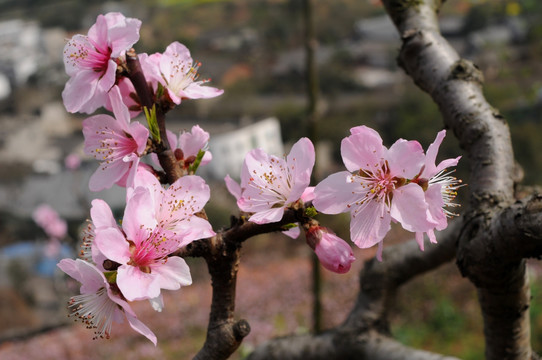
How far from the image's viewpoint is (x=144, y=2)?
27.9 metres

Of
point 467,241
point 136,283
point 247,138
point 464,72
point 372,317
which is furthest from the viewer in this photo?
point 247,138

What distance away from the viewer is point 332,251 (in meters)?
0.62

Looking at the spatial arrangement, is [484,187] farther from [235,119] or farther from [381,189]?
[235,119]

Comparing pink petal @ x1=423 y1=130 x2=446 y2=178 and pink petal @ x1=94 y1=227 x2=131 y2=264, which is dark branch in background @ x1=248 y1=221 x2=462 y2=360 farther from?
pink petal @ x1=94 y1=227 x2=131 y2=264

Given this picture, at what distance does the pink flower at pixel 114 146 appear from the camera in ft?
2.16

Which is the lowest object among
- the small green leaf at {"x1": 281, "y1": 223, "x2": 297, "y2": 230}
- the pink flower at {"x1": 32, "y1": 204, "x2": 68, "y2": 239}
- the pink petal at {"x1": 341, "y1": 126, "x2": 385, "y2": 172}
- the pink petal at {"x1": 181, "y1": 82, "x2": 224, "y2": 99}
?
the pink flower at {"x1": 32, "y1": 204, "x2": 68, "y2": 239}

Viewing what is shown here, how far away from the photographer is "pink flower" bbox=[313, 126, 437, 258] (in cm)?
57

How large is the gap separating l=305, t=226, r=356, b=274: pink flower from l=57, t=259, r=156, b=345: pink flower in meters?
0.20

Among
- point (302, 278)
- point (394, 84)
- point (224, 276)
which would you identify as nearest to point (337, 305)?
point (302, 278)

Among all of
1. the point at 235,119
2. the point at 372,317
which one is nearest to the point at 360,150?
the point at 372,317

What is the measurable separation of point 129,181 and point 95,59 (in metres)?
0.18

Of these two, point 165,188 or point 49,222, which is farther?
point 49,222

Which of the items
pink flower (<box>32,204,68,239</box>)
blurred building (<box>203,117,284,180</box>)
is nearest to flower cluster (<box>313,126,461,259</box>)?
pink flower (<box>32,204,68,239</box>)

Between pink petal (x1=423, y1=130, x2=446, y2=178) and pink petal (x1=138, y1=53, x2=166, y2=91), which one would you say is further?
pink petal (x1=138, y1=53, x2=166, y2=91)
